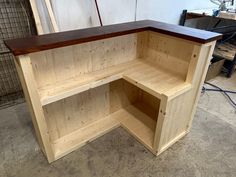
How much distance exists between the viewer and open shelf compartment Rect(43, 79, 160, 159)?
1576 mm

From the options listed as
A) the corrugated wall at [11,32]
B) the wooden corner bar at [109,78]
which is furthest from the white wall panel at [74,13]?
the wooden corner bar at [109,78]

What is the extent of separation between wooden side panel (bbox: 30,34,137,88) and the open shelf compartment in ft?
0.81

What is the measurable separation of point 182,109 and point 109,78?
0.68m

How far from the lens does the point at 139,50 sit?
1817mm

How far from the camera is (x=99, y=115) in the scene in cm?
188

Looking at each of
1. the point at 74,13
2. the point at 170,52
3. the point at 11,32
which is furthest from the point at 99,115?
the point at 11,32

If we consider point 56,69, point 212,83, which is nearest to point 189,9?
point 212,83

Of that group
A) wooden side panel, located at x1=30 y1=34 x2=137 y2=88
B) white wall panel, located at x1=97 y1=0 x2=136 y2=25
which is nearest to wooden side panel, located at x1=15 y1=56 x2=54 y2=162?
wooden side panel, located at x1=30 y1=34 x2=137 y2=88

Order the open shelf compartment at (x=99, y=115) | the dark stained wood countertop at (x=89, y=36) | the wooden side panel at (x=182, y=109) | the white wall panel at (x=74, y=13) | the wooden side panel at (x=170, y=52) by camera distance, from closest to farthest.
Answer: the dark stained wood countertop at (x=89, y=36)
the wooden side panel at (x=182, y=109)
the wooden side panel at (x=170, y=52)
the open shelf compartment at (x=99, y=115)
the white wall panel at (x=74, y=13)

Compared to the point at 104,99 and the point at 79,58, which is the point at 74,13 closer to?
the point at 79,58

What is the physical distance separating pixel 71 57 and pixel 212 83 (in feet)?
7.31

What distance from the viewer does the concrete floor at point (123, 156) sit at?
142 cm

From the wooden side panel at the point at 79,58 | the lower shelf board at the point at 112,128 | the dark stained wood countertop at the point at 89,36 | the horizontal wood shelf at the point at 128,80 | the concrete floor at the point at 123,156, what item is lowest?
the concrete floor at the point at 123,156

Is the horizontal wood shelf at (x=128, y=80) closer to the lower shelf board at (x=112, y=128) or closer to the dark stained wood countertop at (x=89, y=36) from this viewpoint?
the dark stained wood countertop at (x=89, y=36)
